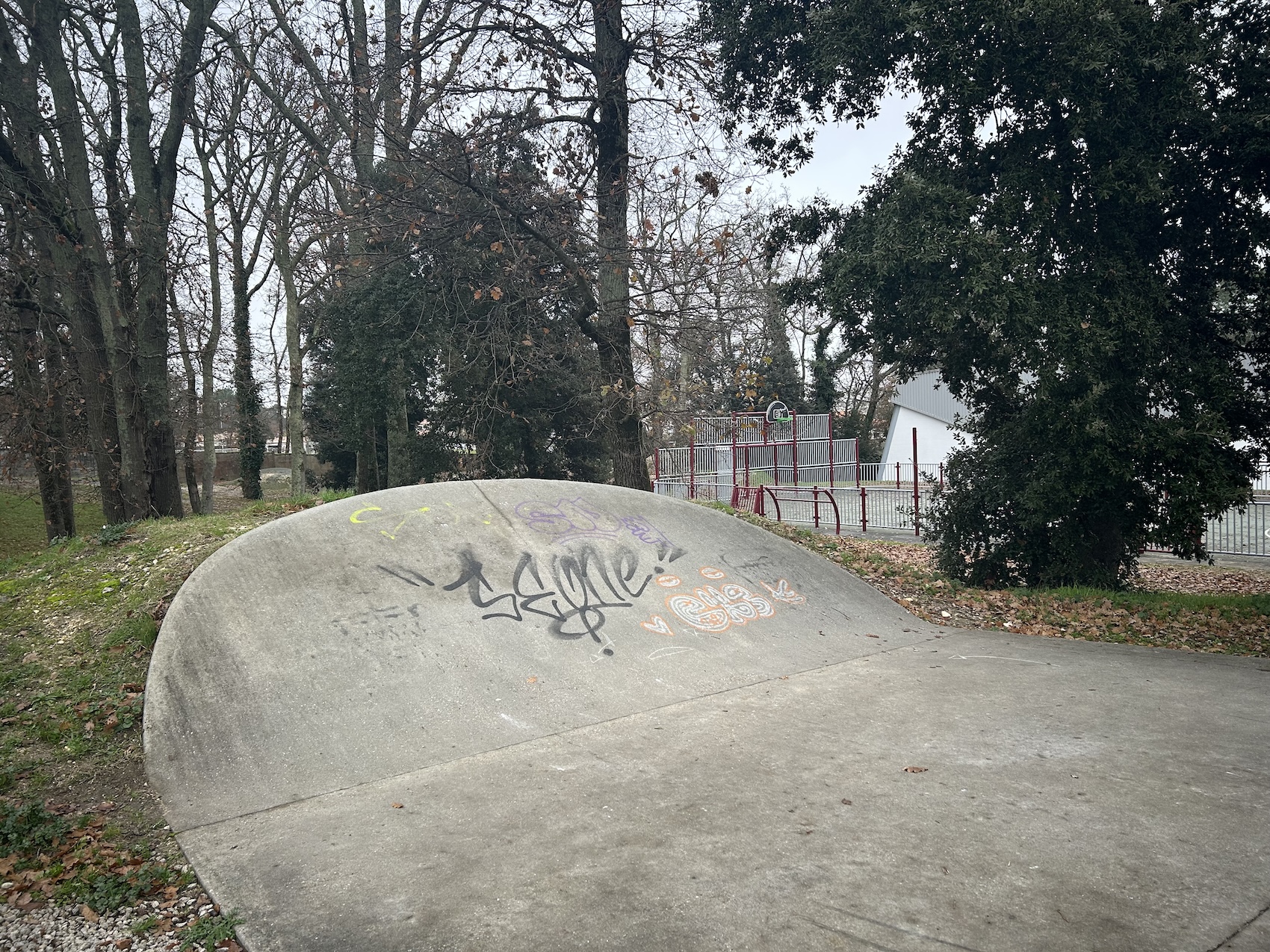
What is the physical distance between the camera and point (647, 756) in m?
5.07

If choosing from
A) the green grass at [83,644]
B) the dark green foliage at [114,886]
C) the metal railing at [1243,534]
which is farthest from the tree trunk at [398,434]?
the metal railing at [1243,534]

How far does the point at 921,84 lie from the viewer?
380 inches

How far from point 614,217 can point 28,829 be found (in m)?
9.98

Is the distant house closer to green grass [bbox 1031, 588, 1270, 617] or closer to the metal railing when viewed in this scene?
the metal railing

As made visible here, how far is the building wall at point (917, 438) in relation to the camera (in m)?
39.3

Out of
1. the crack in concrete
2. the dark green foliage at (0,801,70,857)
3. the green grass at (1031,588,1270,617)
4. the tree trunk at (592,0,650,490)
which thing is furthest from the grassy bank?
the green grass at (1031,588,1270,617)

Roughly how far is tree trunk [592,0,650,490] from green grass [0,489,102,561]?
493 inches

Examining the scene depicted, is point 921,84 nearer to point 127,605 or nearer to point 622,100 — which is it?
point 622,100

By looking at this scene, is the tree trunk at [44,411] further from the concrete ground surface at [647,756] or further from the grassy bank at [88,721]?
the concrete ground surface at [647,756]

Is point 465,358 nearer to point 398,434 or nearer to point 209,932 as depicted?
point 398,434

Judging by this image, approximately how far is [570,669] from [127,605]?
3522mm

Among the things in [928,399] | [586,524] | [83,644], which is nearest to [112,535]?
[83,644]

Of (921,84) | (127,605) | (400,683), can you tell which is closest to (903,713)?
(400,683)

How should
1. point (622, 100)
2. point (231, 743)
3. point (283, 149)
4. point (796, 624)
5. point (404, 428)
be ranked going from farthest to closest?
1. point (283, 149)
2. point (404, 428)
3. point (622, 100)
4. point (796, 624)
5. point (231, 743)
